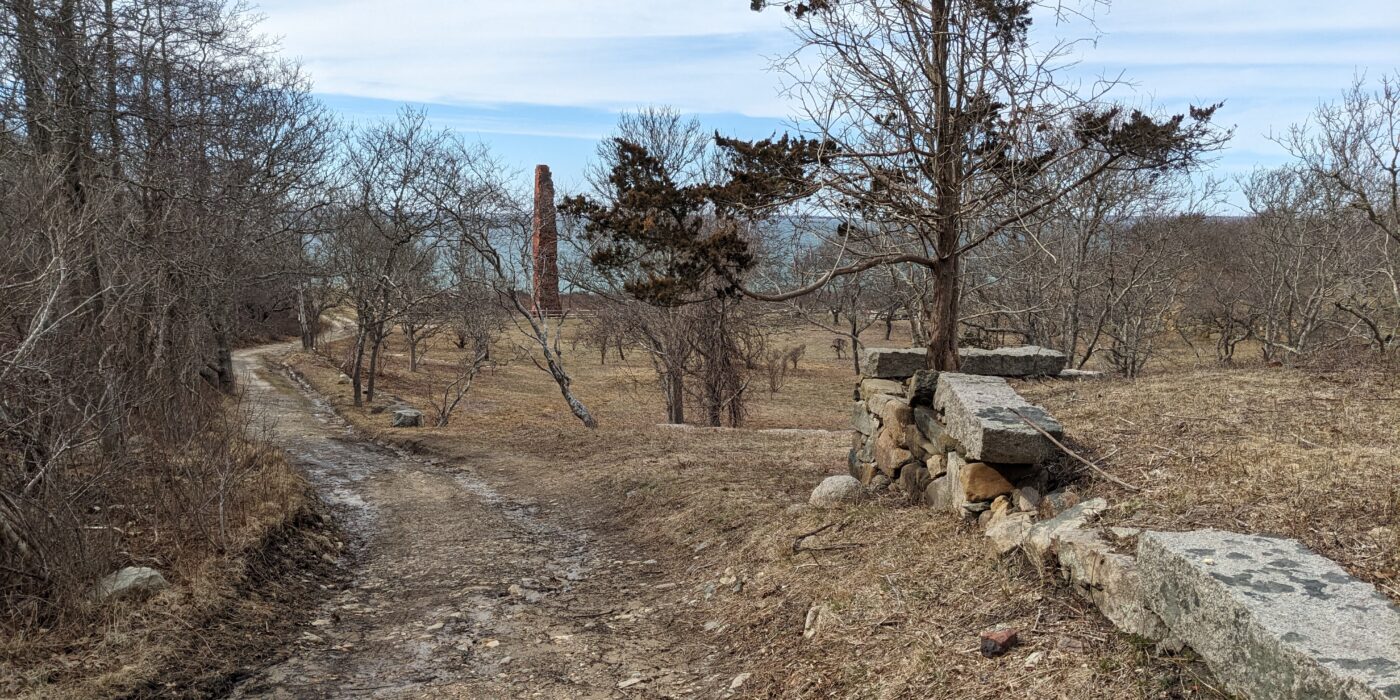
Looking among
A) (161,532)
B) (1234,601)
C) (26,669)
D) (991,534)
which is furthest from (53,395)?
(1234,601)

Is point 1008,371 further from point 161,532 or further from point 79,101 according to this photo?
point 79,101

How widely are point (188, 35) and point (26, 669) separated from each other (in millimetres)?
10843

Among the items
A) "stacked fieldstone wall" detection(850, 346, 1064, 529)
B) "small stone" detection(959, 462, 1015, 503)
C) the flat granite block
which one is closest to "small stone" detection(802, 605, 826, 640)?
"stacked fieldstone wall" detection(850, 346, 1064, 529)

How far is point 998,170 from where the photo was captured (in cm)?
700

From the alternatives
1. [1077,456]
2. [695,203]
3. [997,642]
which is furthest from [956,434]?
[695,203]

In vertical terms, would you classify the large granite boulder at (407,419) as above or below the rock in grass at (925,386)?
below

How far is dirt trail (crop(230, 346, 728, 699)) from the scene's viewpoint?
462cm

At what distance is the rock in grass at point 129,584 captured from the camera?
494cm

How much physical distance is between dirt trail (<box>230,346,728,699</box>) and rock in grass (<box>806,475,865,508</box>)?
1.45m

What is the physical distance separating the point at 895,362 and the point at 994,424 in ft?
9.89

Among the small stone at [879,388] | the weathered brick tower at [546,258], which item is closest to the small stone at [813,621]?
the small stone at [879,388]

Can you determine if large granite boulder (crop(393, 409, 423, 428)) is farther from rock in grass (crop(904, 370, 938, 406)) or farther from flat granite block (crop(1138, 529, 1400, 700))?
flat granite block (crop(1138, 529, 1400, 700))

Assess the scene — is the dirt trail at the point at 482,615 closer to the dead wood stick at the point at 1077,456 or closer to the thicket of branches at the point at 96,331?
the thicket of branches at the point at 96,331

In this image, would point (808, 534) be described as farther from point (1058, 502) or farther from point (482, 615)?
point (482, 615)
